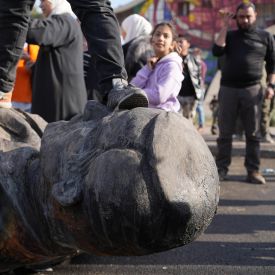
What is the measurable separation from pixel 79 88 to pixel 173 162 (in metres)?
3.16

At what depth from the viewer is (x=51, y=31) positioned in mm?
4758

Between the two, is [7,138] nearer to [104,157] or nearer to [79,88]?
[104,157]

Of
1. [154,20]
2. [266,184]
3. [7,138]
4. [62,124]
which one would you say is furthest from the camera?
[154,20]

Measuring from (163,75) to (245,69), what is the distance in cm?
230

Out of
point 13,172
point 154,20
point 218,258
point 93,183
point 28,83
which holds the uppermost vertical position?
point 93,183

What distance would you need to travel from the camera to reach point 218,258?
401cm

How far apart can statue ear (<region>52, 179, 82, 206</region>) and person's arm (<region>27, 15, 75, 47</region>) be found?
2595mm

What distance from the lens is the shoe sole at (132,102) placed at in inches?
96.7

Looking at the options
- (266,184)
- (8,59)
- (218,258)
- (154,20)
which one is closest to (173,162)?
(8,59)

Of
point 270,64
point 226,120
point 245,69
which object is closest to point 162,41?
point 245,69

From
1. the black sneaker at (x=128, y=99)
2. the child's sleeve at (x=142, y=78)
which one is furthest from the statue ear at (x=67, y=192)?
the child's sleeve at (x=142, y=78)

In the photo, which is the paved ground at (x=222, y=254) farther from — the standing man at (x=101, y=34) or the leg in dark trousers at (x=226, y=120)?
the leg in dark trousers at (x=226, y=120)

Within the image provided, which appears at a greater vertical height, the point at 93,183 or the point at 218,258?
the point at 93,183

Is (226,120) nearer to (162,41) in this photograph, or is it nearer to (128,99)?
(162,41)
